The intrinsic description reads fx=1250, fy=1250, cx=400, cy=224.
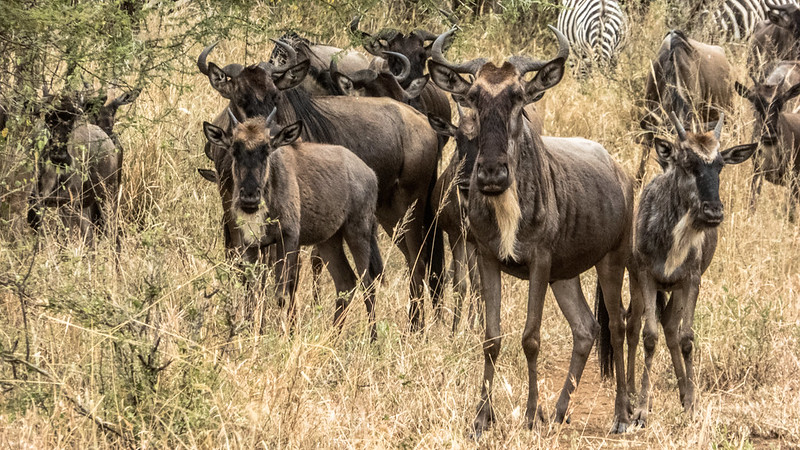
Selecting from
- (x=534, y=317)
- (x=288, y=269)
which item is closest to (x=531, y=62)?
(x=534, y=317)

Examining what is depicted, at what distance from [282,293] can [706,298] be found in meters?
3.01

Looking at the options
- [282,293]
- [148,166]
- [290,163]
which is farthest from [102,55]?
[148,166]

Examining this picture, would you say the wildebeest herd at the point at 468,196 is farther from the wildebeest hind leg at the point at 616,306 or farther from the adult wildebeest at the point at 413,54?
the adult wildebeest at the point at 413,54

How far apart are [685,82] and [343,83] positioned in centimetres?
A: 372

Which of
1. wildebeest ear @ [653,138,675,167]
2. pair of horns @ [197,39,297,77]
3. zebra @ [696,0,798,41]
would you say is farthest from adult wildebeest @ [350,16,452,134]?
zebra @ [696,0,798,41]

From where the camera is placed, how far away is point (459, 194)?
305 inches

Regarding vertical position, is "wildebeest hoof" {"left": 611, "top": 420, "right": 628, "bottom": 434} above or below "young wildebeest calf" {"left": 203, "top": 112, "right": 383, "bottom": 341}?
below

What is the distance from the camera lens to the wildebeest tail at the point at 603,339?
25.3 ft

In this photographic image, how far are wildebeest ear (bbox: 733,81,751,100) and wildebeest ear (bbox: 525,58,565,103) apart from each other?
16.9 ft

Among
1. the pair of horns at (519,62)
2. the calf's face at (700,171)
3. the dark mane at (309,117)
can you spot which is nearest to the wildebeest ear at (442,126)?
the pair of horns at (519,62)

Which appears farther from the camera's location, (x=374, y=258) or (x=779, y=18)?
(x=779, y=18)

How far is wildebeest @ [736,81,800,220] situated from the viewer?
1094cm

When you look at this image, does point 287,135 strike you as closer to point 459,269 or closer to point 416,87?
point 459,269

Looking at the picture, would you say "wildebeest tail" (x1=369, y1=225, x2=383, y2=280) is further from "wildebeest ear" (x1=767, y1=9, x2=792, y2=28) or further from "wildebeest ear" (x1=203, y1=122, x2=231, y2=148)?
"wildebeest ear" (x1=767, y1=9, x2=792, y2=28)
